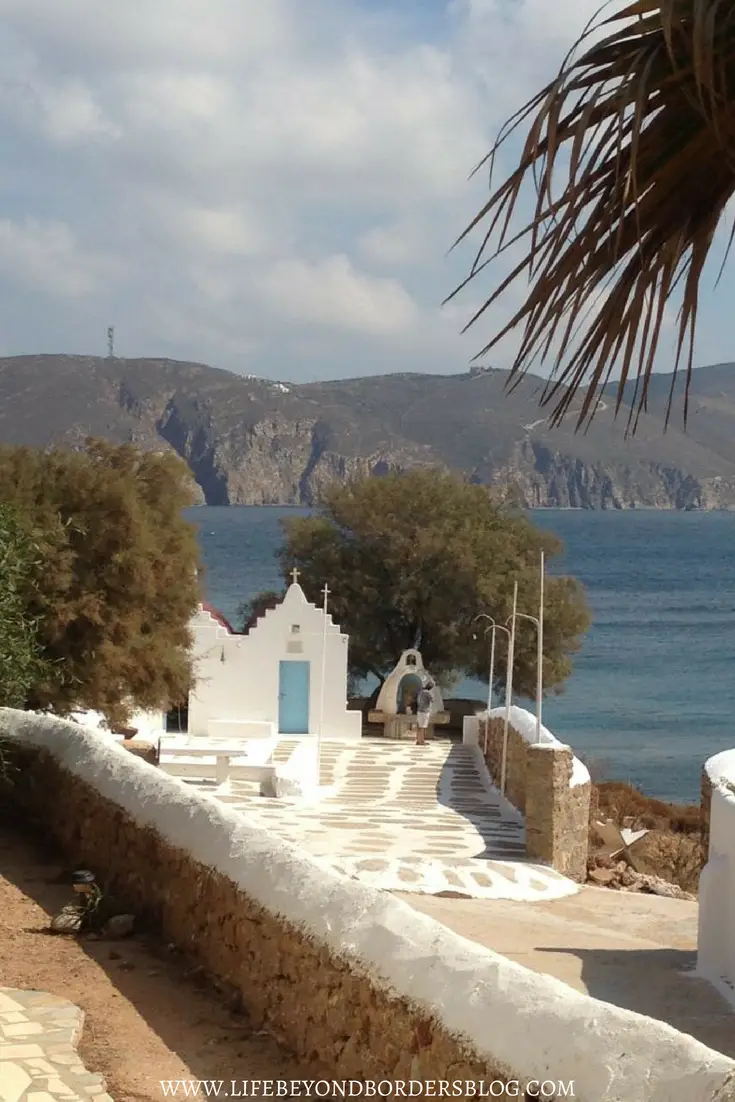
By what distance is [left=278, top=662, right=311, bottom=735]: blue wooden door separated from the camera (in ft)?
92.4

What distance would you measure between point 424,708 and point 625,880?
11899 millimetres

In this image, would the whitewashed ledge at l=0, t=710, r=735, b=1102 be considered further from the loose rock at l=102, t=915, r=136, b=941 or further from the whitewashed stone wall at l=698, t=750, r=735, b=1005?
the whitewashed stone wall at l=698, t=750, r=735, b=1005

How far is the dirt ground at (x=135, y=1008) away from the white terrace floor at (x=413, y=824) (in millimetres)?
1340

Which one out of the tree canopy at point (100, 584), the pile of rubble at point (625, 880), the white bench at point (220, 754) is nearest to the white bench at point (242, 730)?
the white bench at point (220, 754)

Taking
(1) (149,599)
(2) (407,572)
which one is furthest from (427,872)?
(2) (407,572)

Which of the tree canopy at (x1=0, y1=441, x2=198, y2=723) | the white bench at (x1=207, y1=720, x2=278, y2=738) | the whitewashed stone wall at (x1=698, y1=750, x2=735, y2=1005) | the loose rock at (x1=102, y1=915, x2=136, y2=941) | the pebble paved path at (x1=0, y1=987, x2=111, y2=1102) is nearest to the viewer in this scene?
the pebble paved path at (x1=0, y1=987, x2=111, y2=1102)

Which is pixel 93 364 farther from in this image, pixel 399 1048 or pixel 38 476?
pixel 399 1048

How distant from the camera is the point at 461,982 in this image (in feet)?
15.8

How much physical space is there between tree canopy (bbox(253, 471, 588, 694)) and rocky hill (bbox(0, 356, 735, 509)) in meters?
91.4

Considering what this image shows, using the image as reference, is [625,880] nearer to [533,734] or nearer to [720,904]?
[533,734]

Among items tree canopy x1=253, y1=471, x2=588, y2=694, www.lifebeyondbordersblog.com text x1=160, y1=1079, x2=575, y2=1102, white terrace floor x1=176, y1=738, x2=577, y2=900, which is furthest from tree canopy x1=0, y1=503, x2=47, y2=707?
tree canopy x1=253, y1=471, x2=588, y2=694

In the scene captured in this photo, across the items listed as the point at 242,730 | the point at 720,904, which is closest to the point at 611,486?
the point at 242,730

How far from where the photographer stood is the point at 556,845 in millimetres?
15141

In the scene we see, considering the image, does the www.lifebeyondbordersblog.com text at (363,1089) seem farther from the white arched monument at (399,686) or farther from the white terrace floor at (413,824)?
the white arched monument at (399,686)
